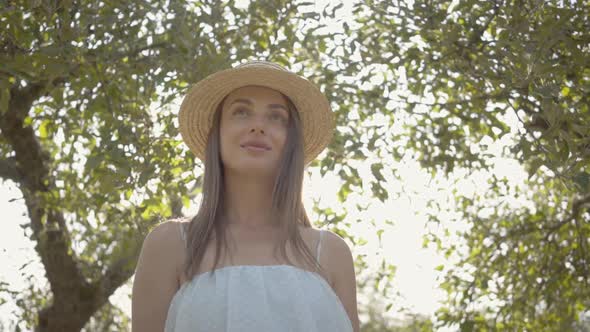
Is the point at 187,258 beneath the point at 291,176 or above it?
beneath

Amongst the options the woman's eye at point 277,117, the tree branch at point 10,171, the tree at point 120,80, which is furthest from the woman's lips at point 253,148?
the tree branch at point 10,171

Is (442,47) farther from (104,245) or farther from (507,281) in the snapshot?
(104,245)

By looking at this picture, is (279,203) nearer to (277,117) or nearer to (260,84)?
(277,117)

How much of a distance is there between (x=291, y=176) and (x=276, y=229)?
0.17 metres

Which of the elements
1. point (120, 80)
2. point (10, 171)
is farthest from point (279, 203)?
point (10, 171)

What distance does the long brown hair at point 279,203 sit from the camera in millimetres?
2484

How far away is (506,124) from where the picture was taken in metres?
4.79

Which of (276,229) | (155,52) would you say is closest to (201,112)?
(276,229)

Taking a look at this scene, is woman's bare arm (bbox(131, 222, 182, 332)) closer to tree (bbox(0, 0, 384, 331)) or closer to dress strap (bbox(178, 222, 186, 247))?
dress strap (bbox(178, 222, 186, 247))

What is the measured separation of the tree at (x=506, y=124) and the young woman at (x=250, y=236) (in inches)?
35.9

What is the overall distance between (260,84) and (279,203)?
385 millimetres

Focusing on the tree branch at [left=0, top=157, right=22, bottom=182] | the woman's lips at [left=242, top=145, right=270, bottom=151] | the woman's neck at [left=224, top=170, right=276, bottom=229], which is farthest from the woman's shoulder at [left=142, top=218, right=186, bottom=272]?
the tree branch at [left=0, top=157, right=22, bottom=182]

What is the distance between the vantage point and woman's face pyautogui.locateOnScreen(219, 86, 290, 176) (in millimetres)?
2566

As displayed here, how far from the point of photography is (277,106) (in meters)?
2.67
